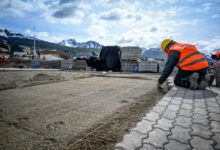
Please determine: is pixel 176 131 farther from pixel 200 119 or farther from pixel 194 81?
pixel 194 81

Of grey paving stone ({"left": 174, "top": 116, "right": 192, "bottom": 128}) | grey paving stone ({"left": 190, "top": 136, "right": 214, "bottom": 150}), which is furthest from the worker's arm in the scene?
grey paving stone ({"left": 190, "top": 136, "right": 214, "bottom": 150})

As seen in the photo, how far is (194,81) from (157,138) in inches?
133

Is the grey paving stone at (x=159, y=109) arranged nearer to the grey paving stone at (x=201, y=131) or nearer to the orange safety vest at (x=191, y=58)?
the grey paving stone at (x=201, y=131)

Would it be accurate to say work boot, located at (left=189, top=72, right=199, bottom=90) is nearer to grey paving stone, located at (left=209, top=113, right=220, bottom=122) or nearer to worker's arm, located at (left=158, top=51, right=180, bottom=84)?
worker's arm, located at (left=158, top=51, right=180, bottom=84)

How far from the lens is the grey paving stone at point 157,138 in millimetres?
1232

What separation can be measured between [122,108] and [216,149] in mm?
1399

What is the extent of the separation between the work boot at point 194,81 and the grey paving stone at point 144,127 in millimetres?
2983

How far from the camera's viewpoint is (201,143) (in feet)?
4.11

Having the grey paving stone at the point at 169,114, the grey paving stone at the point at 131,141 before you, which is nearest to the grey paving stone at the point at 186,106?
the grey paving stone at the point at 169,114

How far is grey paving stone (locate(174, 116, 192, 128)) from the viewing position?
164 centimetres

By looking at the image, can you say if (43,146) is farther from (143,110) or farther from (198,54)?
(198,54)

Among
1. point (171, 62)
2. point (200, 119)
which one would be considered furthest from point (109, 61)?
point (200, 119)

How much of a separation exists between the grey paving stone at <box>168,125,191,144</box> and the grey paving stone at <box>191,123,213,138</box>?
3.3 inches

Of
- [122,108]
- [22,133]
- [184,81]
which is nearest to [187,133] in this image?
[122,108]
